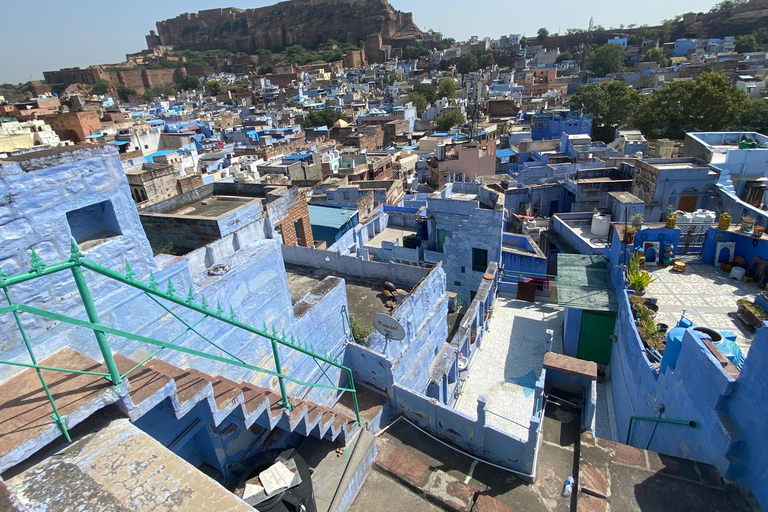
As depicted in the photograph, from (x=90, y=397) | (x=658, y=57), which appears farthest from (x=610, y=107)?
(x=658, y=57)

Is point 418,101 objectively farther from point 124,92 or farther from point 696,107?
point 124,92

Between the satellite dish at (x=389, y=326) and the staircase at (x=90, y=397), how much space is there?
3867 mm

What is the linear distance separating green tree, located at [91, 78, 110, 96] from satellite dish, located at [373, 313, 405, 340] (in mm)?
112420

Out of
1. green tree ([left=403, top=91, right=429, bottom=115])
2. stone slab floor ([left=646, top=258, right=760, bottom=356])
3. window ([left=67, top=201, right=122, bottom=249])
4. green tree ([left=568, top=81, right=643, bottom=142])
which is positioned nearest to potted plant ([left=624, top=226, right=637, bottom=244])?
stone slab floor ([left=646, top=258, right=760, bottom=356])

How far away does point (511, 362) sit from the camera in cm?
1381

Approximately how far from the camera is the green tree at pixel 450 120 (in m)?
54.4

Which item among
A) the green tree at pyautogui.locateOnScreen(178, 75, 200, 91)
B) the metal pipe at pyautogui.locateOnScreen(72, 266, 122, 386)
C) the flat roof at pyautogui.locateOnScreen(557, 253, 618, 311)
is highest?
the green tree at pyautogui.locateOnScreen(178, 75, 200, 91)

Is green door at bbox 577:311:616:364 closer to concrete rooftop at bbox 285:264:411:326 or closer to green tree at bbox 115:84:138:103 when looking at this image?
concrete rooftop at bbox 285:264:411:326

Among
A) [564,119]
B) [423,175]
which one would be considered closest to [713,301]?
[423,175]

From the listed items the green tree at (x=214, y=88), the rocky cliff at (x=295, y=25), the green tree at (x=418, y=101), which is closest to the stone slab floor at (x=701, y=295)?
the green tree at (x=418, y=101)

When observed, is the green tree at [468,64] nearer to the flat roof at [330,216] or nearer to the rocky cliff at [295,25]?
A: the rocky cliff at [295,25]

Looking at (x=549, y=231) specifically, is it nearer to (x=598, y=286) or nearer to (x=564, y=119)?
(x=598, y=286)

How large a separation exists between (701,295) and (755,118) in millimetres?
35276

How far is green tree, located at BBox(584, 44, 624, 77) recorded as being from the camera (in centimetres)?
8556
